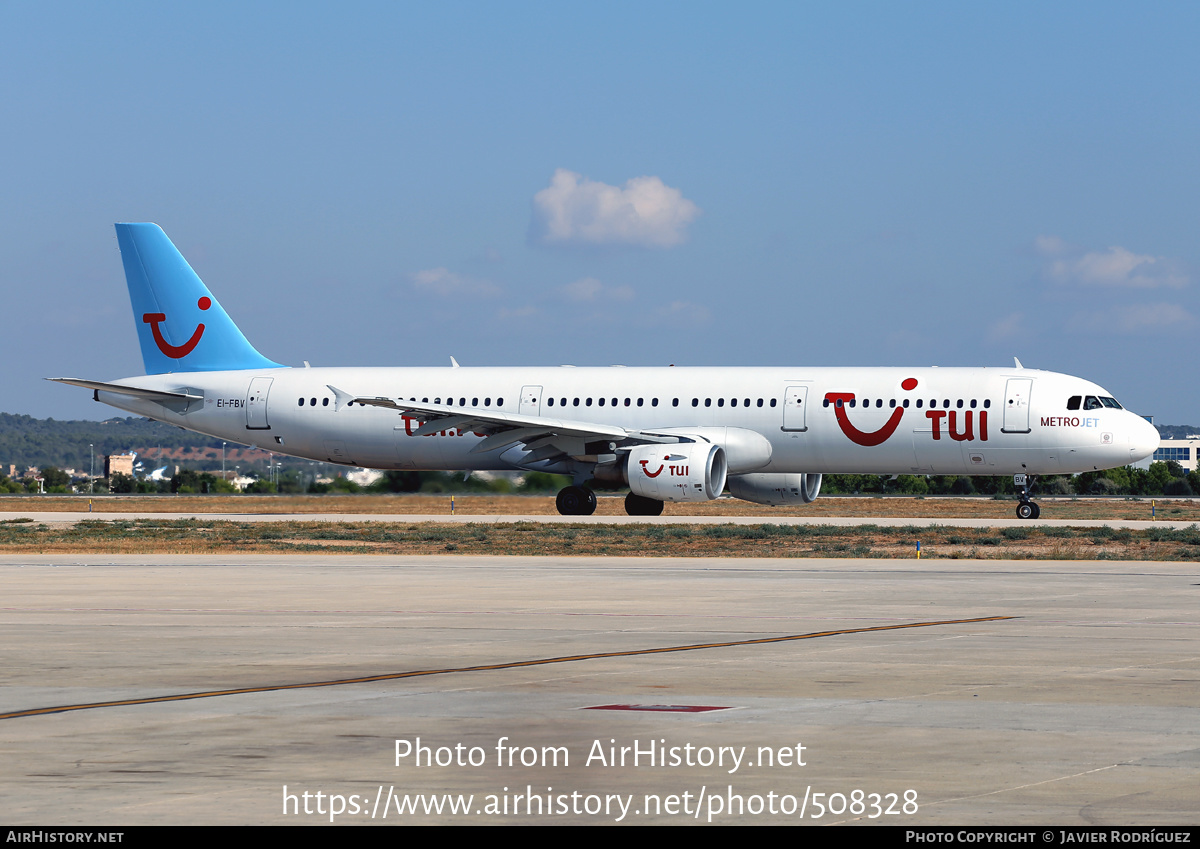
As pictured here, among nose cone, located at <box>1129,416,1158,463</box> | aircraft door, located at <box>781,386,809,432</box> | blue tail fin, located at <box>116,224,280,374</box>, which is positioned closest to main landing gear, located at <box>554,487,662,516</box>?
aircraft door, located at <box>781,386,809,432</box>

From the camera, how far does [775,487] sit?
47.8 meters

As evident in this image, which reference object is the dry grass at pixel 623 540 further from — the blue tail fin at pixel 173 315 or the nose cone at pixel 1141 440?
the blue tail fin at pixel 173 315

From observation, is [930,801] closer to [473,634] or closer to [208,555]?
[473,634]

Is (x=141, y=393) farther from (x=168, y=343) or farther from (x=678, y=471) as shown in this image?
(x=678, y=471)

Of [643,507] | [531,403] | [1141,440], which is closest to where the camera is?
[1141,440]

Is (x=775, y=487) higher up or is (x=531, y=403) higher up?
(x=531, y=403)

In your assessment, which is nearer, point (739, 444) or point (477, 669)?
point (477, 669)

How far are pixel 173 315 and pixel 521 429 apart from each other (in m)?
14.3

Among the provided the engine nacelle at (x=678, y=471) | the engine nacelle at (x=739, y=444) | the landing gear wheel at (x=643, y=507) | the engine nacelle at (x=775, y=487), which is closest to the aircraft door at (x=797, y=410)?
the engine nacelle at (x=739, y=444)

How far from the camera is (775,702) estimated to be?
11.8 metres

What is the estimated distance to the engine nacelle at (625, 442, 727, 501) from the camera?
140 feet

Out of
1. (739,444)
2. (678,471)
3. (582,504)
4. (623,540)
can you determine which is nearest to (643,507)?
(582,504)

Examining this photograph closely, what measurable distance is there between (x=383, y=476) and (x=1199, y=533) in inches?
1028
